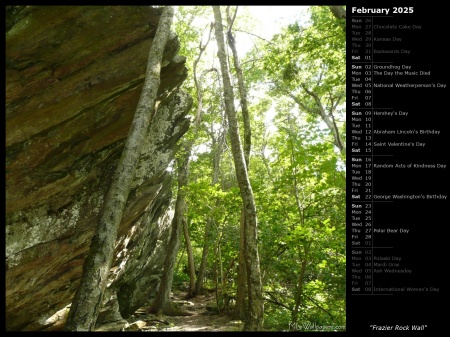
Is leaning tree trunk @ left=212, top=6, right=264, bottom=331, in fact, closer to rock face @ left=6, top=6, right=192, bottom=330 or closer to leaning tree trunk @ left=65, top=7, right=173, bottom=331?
rock face @ left=6, top=6, right=192, bottom=330

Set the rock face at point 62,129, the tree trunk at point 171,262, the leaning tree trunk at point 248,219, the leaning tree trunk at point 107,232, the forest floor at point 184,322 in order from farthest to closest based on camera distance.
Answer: the tree trunk at point 171,262
the forest floor at point 184,322
the leaning tree trunk at point 248,219
the rock face at point 62,129
the leaning tree trunk at point 107,232

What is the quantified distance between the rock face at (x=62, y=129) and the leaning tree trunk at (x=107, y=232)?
199 cm

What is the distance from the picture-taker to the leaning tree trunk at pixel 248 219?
8.01 metres

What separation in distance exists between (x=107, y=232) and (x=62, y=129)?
417 cm

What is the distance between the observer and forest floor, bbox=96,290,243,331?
10891 mm

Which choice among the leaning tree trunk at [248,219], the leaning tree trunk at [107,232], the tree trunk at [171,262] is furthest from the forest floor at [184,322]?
the leaning tree trunk at [107,232]

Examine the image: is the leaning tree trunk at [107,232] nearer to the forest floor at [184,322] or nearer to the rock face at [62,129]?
the rock face at [62,129]

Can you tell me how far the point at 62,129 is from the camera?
8.30 m

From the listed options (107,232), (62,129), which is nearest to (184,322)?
(62,129)

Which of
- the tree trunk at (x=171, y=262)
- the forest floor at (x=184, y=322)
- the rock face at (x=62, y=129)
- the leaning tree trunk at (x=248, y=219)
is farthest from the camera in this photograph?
the tree trunk at (x=171, y=262)

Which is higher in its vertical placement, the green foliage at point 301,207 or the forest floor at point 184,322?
the green foliage at point 301,207
